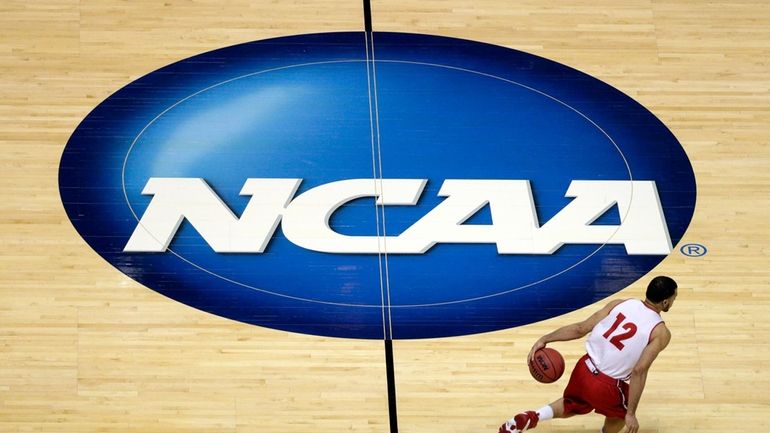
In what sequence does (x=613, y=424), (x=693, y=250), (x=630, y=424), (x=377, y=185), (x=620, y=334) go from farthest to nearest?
(x=377, y=185) → (x=693, y=250) → (x=613, y=424) → (x=620, y=334) → (x=630, y=424)

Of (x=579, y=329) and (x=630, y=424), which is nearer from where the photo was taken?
(x=630, y=424)

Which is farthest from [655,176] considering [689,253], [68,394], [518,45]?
[68,394]

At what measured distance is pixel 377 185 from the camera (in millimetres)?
11039

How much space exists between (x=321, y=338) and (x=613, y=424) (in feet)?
7.50

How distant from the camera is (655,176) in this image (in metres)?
11.2

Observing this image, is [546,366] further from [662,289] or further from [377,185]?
[377,185]

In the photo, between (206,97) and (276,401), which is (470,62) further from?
(276,401)

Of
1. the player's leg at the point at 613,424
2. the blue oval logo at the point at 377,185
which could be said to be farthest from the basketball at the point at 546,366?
the blue oval logo at the point at 377,185

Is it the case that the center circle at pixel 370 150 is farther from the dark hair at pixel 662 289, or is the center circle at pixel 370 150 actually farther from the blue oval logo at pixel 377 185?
the dark hair at pixel 662 289

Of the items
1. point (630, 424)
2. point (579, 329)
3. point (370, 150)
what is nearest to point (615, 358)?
point (579, 329)

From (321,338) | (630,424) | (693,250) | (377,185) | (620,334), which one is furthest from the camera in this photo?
(377,185)

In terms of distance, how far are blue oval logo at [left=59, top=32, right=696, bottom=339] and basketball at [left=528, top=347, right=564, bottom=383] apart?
4.46 ft

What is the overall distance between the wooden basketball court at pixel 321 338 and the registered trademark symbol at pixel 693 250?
0.19ft

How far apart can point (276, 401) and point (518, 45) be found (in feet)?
14.8
